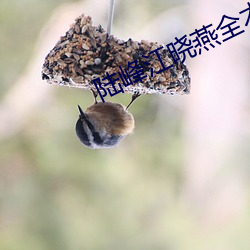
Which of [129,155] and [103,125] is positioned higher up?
[129,155]

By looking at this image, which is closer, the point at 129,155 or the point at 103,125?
the point at 103,125

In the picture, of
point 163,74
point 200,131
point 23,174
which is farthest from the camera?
point 23,174

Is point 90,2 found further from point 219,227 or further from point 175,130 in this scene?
point 219,227

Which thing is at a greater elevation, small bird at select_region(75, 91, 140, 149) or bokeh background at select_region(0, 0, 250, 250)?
bokeh background at select_region(0, 0, 250, 250)

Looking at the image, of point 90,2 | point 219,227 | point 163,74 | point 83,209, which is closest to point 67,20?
point 90,2

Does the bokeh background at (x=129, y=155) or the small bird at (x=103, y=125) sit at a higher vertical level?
the bokeh background at (x=129, y=155)
